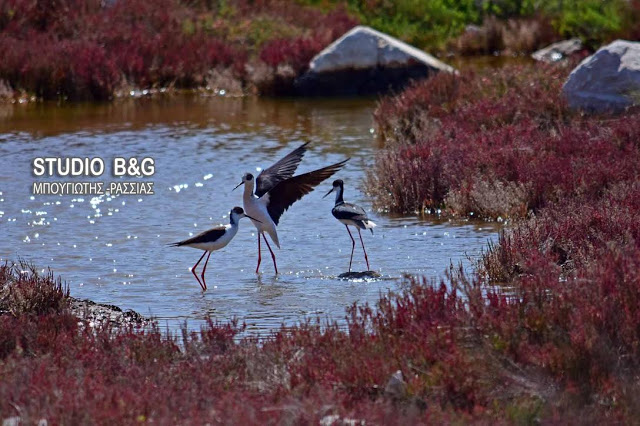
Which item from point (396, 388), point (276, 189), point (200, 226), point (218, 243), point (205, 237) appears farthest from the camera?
point (200, 226)

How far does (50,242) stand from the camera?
9867 millimetres

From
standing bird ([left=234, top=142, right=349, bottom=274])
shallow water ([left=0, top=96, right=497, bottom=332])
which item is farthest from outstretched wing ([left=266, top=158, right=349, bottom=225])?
shallow water ([left=0, top=96, right=497, bottom=332])

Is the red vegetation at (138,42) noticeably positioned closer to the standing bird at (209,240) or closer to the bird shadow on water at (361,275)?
the standing bird at (209,240)

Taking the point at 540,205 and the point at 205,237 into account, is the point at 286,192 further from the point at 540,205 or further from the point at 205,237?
the point at 540,205

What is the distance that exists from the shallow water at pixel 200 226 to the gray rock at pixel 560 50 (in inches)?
284

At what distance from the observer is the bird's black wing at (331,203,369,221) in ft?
29.9

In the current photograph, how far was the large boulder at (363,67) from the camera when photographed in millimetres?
19297

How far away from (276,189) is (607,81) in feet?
17.1

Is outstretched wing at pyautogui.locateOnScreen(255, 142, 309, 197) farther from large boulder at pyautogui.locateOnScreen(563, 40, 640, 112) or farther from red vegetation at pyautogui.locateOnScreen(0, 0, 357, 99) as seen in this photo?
red vegetation at pyautogui.locateOnScreen(0, 0, 357, 99)

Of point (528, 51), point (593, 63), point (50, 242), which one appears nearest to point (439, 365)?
point (50, 242)

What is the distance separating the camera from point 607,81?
13.2 meters

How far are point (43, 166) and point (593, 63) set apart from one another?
268 inches

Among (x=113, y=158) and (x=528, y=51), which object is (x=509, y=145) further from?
(x=528, y=51)

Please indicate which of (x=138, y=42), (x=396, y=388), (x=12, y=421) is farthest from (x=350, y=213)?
(x=138, y=42)
